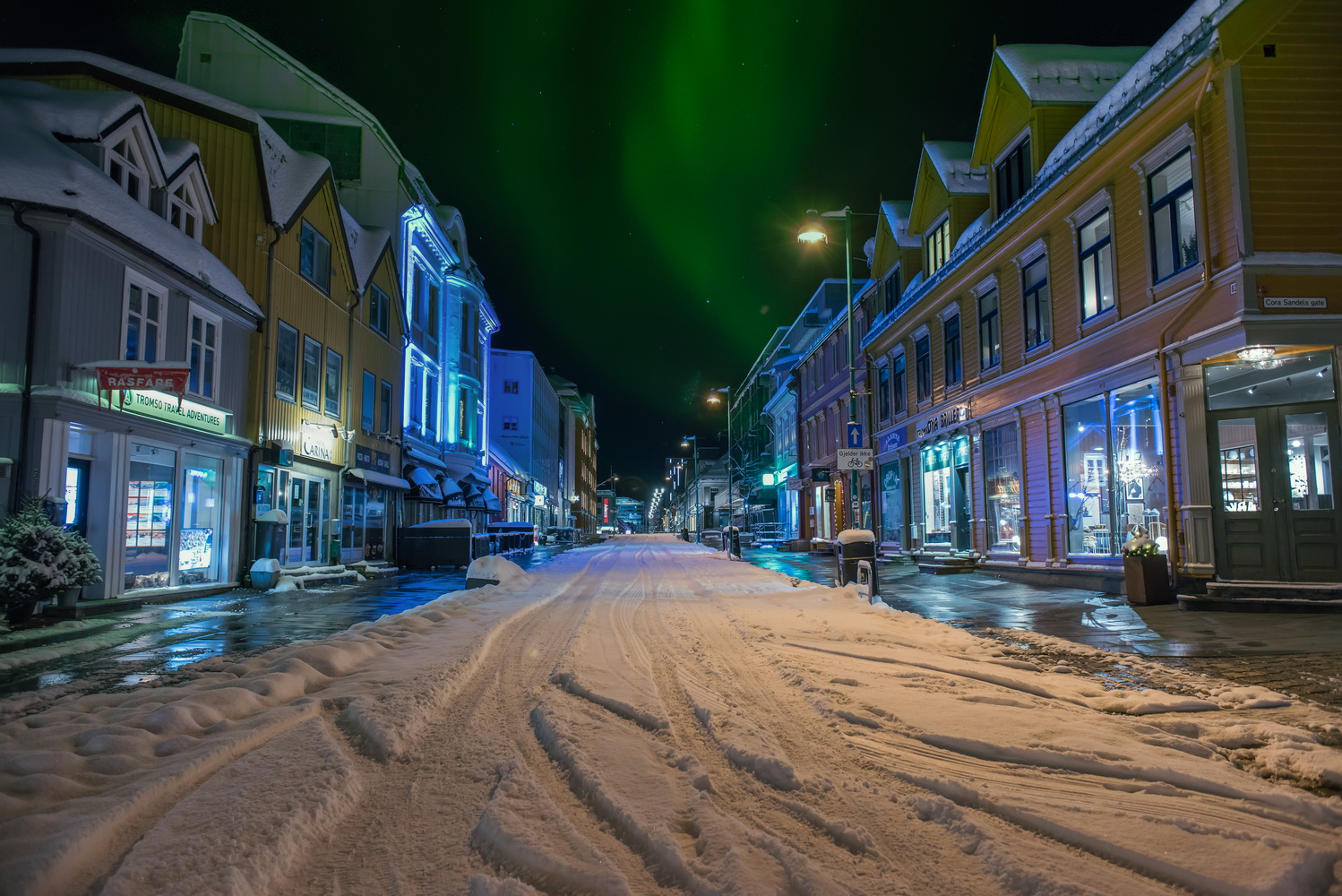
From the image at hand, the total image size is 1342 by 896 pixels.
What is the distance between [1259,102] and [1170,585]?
7.75m

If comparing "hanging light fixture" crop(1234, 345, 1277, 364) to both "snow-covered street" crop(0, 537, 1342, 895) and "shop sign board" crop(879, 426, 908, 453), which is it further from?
"shop sign board" crop(879, 426, 908, 453)

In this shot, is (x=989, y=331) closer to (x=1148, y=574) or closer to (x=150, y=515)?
(x=1148, y=574)

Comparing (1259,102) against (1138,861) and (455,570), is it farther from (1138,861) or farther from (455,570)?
(455,570)

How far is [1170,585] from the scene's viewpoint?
12.4 metres

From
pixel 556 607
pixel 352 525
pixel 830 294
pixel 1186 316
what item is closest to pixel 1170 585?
pixel 1186 316

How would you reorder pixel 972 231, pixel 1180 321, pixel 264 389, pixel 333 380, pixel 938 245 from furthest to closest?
pixel 938 245
pixel 333 380
pixel 972 231
pixel 264 389
pixel 1180 321

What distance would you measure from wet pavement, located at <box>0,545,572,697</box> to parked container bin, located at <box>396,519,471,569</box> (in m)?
7.69

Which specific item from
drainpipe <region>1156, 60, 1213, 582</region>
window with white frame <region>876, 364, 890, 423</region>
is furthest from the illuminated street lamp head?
window with white frame <region>876, 364, 890, 423</region>

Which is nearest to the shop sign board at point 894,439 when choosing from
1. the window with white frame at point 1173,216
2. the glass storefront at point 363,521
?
the window with white frame at point 1173,216

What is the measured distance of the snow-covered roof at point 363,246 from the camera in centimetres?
2416

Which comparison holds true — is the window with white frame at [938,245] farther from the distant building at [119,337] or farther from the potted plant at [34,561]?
the potted plant at [34,561]

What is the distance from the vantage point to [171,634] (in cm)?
1012

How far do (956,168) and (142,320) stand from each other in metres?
21.4

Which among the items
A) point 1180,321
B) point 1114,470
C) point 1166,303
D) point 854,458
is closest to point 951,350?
point 1114,470
